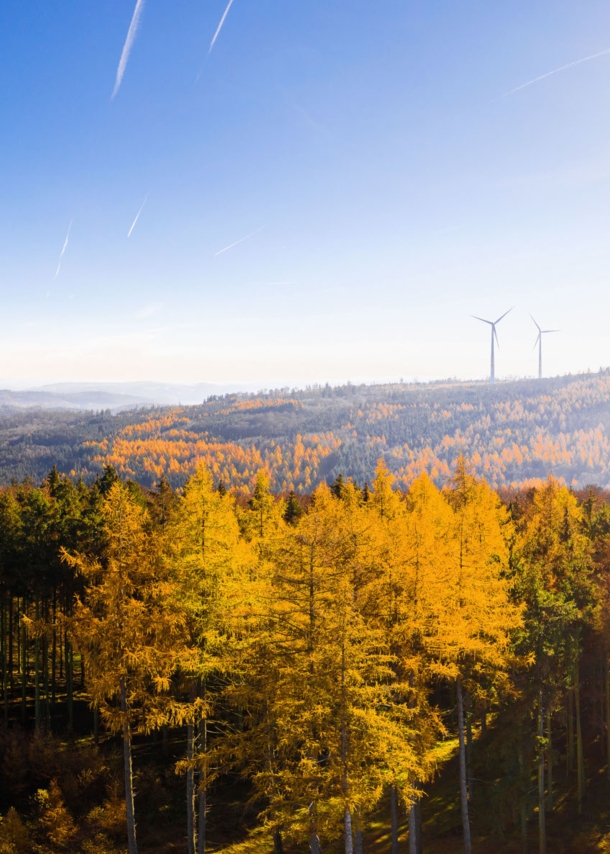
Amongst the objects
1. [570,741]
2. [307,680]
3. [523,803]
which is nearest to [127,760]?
[307,680]

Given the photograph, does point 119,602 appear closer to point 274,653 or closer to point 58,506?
point 274,653

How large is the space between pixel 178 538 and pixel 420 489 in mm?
28359

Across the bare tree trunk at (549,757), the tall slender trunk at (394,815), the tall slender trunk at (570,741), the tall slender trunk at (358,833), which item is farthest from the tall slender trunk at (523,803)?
the tall slender trunk at (358,833)

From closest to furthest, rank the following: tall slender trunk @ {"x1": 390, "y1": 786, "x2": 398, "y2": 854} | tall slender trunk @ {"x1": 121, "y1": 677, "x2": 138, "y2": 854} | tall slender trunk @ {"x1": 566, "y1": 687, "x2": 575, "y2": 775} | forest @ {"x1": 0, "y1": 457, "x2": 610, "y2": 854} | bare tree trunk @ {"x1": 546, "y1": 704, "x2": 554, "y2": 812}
Answer: 1. forest @ {"x1": 0, "y1": 457, "x2": 610, "y2": 854}
2. tall slender trunk @ {"x1": 121, "y1": 677, "x2": 138, "y2": 854}
3. tall slender trunk @ {"x1": 390, "y1": 786, "x2": 398, "y2": 854}
4. bare tree trunk @ {"x1": 546, "y1": 704, "x2": 554, "y2": 812}
5. tall slender trunk @ {"x1": 566, "y1": 687, "x2": 575, "y2": 775}

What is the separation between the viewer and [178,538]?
829 inches

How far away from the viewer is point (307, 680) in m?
15.0

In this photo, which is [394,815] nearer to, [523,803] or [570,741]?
[523,803]

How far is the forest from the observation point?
15.5m

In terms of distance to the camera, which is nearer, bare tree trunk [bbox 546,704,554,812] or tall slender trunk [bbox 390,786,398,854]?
tall slender trunk [bbox 390,786,398,854]

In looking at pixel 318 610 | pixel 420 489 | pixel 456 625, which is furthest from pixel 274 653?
pixel 420 489

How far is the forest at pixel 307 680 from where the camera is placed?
15508 millimetres

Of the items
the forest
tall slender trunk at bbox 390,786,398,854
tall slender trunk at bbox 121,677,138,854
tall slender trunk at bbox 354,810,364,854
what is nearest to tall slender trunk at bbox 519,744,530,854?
the forest

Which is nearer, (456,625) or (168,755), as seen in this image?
(456,625)

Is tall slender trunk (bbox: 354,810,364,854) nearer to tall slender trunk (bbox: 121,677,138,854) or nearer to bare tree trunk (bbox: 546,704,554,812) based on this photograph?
tall slender trunk (bbox: 121,677,138,854)
